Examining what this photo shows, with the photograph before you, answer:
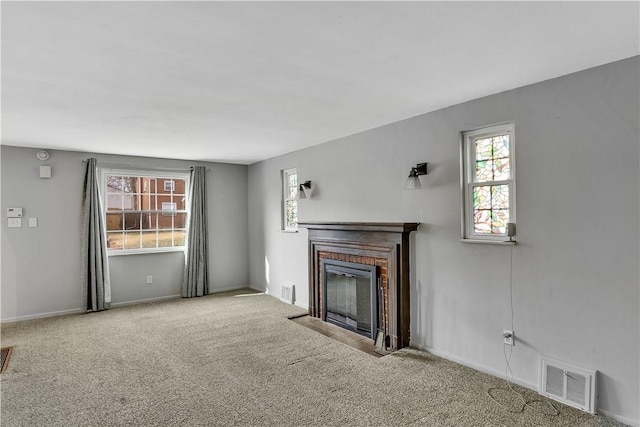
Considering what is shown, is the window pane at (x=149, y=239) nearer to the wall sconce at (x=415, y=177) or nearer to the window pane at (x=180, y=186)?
the window pane at (x=180, y=186)

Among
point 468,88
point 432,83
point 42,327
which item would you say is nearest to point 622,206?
point 468,88

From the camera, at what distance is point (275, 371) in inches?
127

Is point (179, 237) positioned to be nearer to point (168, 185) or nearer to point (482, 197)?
point (168, 185)

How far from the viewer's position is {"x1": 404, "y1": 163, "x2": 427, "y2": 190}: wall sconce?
359 cm

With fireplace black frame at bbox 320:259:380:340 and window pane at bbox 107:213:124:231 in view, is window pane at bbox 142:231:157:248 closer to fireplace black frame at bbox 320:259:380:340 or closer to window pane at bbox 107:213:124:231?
window pane at bbox 107:213:124:231

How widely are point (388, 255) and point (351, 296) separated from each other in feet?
2.69

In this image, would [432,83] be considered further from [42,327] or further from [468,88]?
[42,327]

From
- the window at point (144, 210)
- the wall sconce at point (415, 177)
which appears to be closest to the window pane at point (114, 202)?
the window at point (144, 210)

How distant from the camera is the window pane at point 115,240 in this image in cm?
570

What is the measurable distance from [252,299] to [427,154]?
374cm

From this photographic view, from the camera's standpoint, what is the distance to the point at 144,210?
6016 mm

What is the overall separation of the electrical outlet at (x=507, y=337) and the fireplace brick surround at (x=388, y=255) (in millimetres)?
977

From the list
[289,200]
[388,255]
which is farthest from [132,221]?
[388,255]

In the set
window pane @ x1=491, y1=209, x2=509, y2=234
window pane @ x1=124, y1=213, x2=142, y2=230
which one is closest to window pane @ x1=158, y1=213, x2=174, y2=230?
window pane @ x1=124, y1=213, x2=142, y2=230
